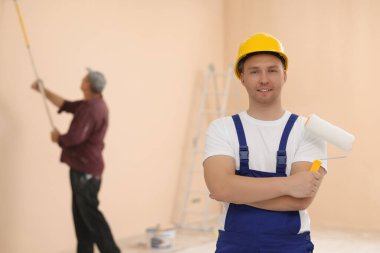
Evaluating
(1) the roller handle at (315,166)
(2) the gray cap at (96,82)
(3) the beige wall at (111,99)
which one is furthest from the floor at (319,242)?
(1) the roller handle at (315,166)

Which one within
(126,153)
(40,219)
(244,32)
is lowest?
(40,219)

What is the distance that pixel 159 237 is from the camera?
16.4 ft

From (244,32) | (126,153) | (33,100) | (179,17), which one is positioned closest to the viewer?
(33,100)

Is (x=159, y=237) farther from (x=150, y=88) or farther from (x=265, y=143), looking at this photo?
Answer: (x=265, y=143)

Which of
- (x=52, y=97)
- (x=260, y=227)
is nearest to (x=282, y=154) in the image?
(x=260, y=227)

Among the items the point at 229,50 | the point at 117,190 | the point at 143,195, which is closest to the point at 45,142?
the point at 117,190

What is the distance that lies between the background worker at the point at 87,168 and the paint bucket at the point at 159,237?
81 centimetres

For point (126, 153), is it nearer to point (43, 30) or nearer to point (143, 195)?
point (143, 195)

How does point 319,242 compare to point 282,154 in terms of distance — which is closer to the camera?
point 282,154

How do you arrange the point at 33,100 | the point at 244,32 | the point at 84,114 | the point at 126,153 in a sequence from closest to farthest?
the point at 84,114
the point at 33,100
the point at 126,153
the point at 244,32

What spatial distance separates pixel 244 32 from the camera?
7.04 meters

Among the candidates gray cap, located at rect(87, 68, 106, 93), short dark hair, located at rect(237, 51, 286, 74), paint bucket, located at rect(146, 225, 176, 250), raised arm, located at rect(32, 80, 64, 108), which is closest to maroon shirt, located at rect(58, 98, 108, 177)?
gray cap, located at rect(87, 68, 106, 93)

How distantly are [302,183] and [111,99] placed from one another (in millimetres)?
3862

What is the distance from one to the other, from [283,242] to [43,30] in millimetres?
3529
